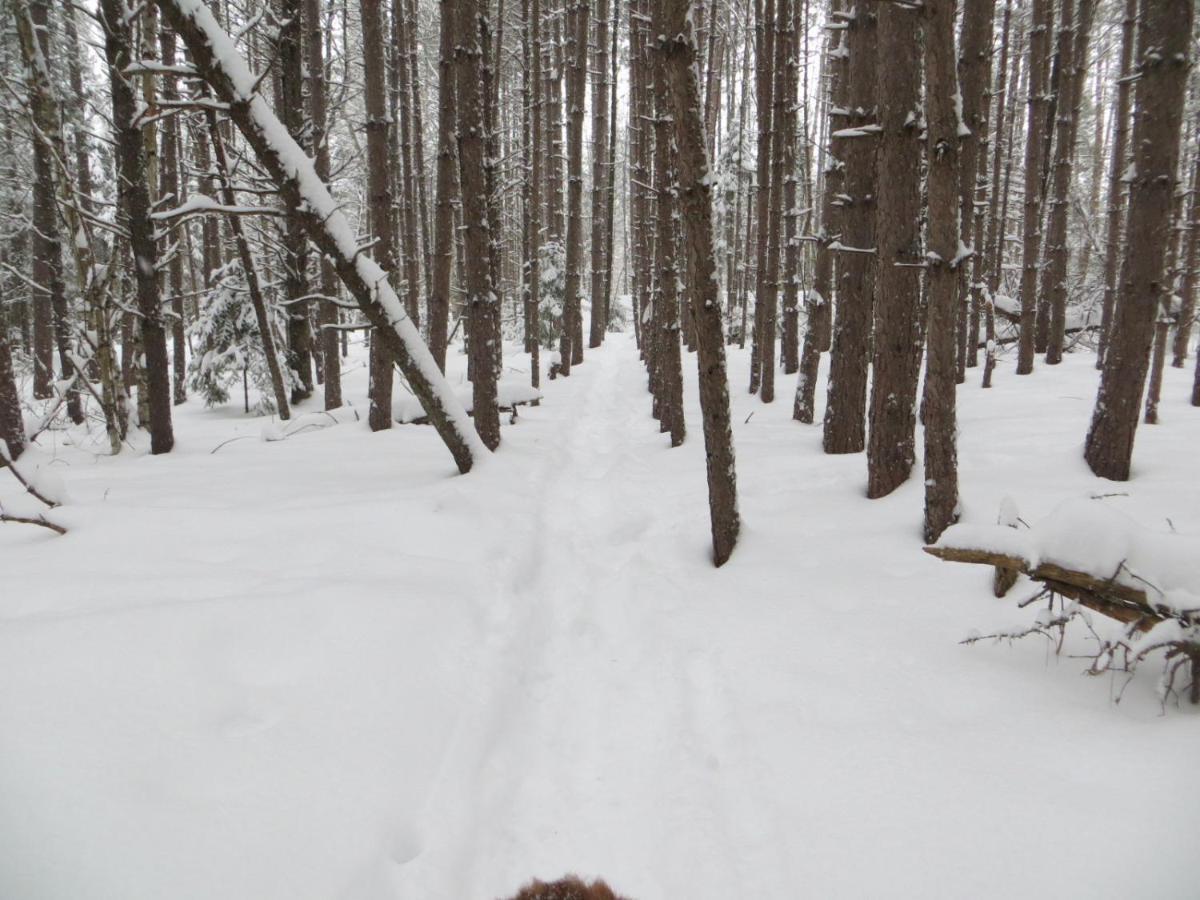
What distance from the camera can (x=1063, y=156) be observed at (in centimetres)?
1202

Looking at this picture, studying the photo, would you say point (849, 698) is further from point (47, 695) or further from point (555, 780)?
point (47, 695)

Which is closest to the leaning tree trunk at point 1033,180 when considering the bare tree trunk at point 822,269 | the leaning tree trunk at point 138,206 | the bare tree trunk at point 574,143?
the bare tree trunk at point 822,269

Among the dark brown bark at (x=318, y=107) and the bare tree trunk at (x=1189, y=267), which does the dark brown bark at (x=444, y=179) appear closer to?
the dark brown bark at (x=318, y=107)

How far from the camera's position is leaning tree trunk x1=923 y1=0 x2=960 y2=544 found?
143 inches

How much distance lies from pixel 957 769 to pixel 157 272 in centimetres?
909

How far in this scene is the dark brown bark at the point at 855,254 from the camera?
6199 millimetres

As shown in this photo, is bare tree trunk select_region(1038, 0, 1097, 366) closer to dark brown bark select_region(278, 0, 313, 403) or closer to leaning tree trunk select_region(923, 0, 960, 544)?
leaning tree trunk select_region(923, 0, 960, 544)

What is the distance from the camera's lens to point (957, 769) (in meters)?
2.43

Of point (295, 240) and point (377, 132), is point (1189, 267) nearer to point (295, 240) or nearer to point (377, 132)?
point (377, 132)

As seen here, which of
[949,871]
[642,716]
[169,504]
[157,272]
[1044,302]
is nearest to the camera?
[949,871]

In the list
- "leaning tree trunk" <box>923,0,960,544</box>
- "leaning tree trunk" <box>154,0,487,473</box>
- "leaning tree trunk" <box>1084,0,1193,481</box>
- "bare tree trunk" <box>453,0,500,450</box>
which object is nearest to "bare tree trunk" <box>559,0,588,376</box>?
"bare tree trunk" <box>453,0,500,450</box>

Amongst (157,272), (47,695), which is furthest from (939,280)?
(157,272)

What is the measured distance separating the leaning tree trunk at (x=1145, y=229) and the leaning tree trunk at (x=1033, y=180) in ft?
28.0

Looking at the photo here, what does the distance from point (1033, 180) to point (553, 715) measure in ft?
46.0
